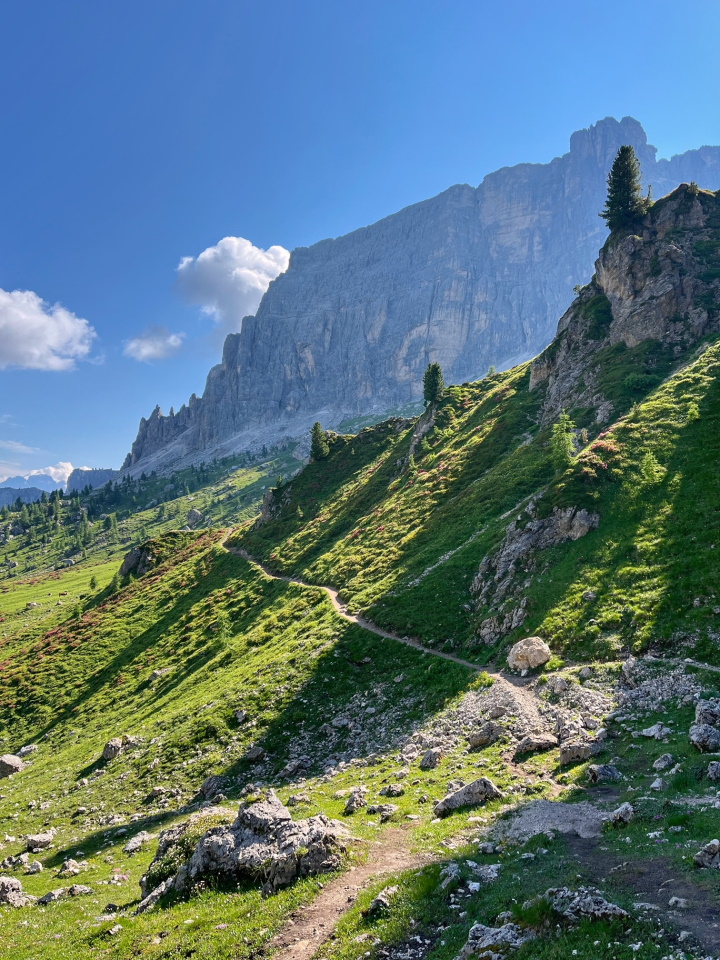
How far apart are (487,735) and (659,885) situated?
1478 centimetres

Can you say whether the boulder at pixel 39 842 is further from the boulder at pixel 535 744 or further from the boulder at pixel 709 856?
the boulder at pixel 709 856

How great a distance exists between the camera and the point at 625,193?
77438 mm

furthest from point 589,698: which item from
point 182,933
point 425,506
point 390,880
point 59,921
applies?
point 425,506

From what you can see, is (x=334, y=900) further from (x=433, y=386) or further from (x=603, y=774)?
(x=433, y=386)

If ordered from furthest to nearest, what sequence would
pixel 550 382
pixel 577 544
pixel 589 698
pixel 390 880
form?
pixel 550 382, pixel 577 544, pixel 589 698, pixel 390 880

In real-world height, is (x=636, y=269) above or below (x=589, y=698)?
above

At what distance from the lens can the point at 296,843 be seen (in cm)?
1755

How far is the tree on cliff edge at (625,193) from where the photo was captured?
7619cm

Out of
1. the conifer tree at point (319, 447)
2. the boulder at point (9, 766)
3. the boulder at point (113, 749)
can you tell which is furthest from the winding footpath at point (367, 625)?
the conifer tree at point (319, 447)

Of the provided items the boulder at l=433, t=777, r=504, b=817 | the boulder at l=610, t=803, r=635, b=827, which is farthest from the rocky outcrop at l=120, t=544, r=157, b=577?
the boulder at l=610, t=803, r=635, b=827

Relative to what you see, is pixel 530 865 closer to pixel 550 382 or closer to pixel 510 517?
pixel 510 517

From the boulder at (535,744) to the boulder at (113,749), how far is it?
3545 cm

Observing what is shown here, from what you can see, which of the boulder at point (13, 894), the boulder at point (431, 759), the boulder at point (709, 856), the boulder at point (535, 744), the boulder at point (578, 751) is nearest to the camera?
the boulder at point (709, 856)

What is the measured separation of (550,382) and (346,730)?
6322cm
